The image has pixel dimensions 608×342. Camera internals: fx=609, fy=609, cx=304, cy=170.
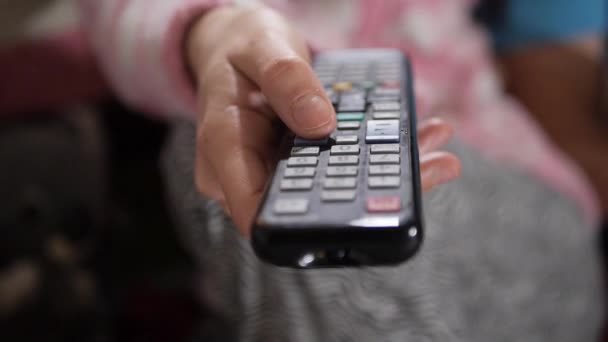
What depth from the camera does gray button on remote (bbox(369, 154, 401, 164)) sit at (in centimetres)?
31

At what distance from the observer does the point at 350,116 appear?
0.37 meters

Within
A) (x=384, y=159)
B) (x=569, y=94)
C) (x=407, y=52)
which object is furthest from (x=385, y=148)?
(x=569, y=94)

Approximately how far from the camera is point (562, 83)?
0.78 m

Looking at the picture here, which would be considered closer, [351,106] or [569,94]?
[351,106]

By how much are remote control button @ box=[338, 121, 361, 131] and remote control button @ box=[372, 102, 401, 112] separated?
22 mm

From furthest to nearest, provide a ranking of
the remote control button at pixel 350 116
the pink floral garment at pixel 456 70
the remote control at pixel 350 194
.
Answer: the pink floral garment at pixel 456 70 < the remote control button at pixel 350 116 < the remote control at pixel 350 194

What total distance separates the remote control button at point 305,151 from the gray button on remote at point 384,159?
30 millimetres

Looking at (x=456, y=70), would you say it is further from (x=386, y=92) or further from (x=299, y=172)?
(x=299, y=172)

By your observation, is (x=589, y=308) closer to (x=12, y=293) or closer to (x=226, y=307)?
(x=226, y=307)

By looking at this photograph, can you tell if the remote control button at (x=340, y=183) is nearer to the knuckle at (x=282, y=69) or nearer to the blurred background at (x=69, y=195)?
the knuckle at (x=282, y=69)

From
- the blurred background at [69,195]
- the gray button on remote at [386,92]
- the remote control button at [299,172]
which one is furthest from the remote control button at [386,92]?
the blurred background at [69,195]

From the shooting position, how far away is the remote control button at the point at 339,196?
0.28m

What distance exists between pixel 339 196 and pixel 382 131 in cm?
7

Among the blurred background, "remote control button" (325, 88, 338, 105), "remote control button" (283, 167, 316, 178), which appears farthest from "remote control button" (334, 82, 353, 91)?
the blurred background
